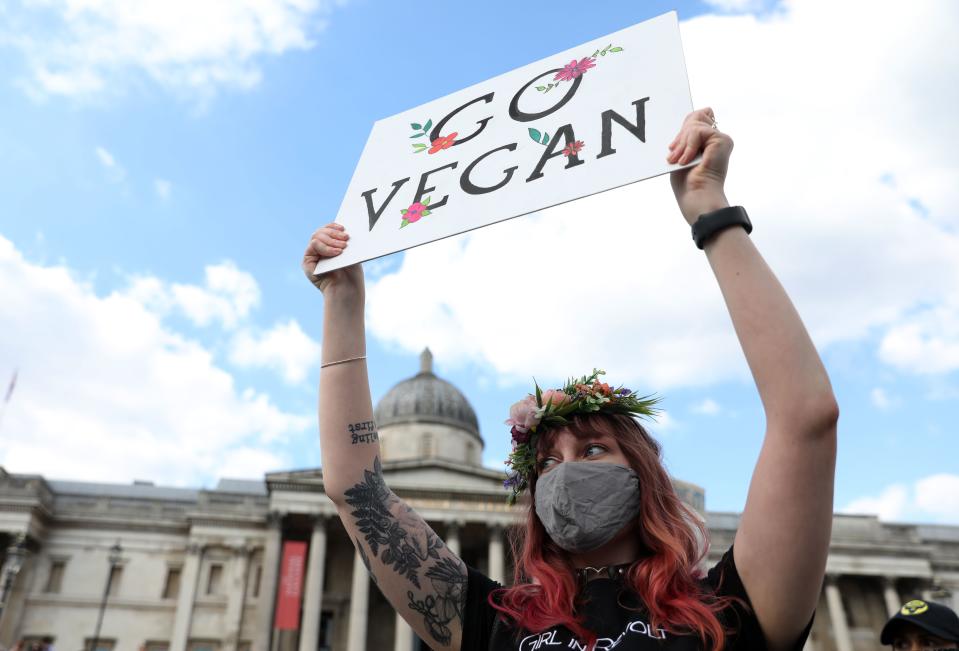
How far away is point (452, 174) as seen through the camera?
270cm

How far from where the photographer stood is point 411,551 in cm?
240

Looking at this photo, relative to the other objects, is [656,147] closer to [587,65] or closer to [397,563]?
[587,65]

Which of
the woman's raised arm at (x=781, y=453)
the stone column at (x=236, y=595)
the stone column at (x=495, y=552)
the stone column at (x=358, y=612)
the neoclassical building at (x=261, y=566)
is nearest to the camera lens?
the woman's raised arm at (x=781, y=453)

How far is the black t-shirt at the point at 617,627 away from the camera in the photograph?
1.84 meters

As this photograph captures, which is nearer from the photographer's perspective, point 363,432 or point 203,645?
point 363,432

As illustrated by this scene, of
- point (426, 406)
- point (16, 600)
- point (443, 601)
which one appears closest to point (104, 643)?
point (16, 600)

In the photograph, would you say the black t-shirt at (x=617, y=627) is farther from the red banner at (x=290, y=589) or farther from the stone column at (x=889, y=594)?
the stone column at (x=889, y=594)

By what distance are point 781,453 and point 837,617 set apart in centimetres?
4256

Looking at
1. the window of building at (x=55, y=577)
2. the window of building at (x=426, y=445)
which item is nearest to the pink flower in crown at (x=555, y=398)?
the window of building at (x=426, y=445)

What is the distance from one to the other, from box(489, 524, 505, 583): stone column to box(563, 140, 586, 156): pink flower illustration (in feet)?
113

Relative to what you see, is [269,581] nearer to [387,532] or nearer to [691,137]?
[387,532]

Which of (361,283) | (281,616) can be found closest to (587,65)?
(361,283)

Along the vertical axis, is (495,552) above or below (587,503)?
above

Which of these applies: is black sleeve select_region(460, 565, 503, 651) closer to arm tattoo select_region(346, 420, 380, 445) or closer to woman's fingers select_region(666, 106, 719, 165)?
arm tattoo select_region(346, 420, 380, 445)
